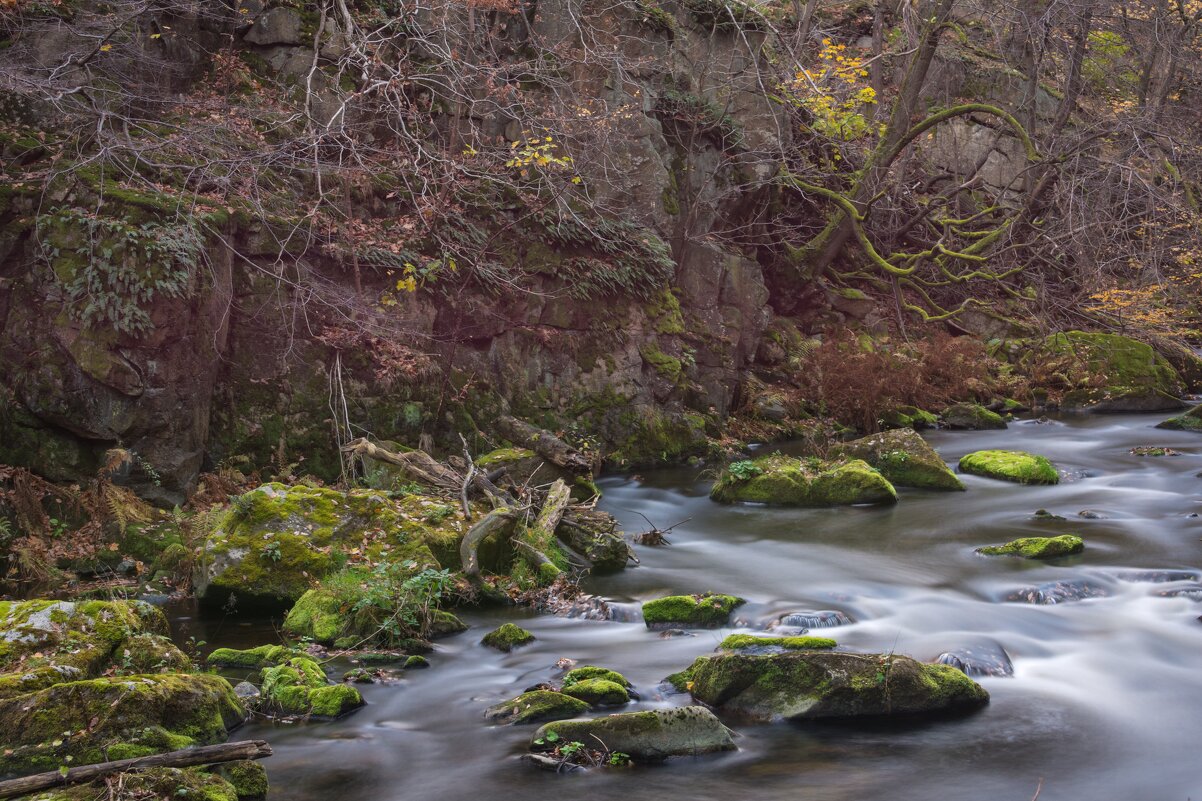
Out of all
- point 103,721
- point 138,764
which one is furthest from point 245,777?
point 103,721

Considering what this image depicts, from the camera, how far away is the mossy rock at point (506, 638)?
6.68m

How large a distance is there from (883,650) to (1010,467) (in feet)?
22.1

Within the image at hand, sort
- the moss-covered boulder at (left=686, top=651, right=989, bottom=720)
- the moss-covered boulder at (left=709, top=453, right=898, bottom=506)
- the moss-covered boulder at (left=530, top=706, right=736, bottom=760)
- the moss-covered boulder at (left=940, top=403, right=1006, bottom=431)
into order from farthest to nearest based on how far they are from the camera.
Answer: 1. the moss-covered boulder at (left=940, top=403, right=1006, bottom=431)
2. the moss-covered boulder at (left=709, top=453, right=898, bottom=506)
3. the moss-covered boulder at (left=686, top=651, right=989, bottom=720)
4. the moss-covered boulder at (left=530, top=706, right=736, bottom=760)

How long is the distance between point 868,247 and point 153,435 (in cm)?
1243

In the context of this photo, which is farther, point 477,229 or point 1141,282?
point 1141,282

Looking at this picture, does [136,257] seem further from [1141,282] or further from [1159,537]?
[1141,282]

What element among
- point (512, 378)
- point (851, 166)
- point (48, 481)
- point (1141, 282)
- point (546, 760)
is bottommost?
point (546, 760)

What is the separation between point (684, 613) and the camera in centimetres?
732

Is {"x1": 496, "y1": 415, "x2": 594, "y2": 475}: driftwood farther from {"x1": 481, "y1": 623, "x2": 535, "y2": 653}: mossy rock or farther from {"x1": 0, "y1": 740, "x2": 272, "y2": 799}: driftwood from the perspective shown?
{"x1": 0, "y1": 740, "x2": 272, "y2": 799}: driftwood

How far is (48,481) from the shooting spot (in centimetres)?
881

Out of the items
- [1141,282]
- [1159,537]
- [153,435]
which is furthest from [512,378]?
[1141,282]

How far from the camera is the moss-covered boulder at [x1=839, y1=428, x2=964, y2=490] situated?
12.0 meters

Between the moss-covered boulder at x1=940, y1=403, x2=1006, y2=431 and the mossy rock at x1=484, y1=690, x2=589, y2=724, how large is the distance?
1260cm

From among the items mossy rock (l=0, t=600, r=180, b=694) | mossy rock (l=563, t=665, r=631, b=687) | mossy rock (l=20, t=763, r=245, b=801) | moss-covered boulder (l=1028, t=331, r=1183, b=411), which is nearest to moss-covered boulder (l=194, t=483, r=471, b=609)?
mossy rock (l=0, t=600, r=180, b=694)
